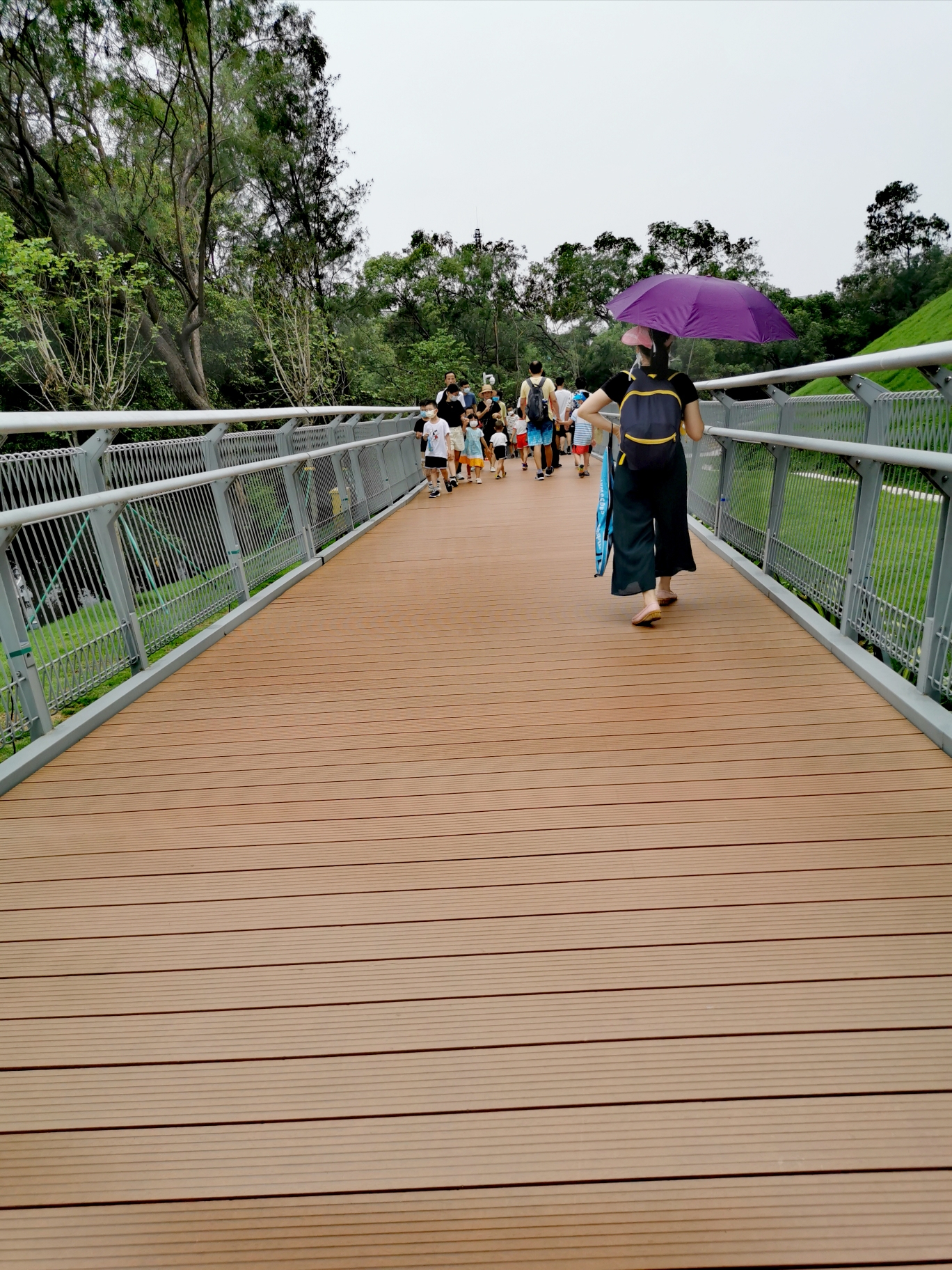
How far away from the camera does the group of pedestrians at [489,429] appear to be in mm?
11648

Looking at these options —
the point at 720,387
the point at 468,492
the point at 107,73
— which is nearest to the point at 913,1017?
the point at 720,387

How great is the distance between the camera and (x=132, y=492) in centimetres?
398

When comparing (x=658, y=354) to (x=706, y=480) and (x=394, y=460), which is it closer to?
(x=706, y=480)

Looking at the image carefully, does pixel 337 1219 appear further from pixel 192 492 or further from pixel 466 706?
pixel 192 492

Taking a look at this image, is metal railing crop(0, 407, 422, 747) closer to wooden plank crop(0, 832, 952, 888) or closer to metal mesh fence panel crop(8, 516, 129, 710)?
metal mesh fence panel crop(8, 516, 129, 710)

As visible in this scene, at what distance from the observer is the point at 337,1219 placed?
53.4 inches

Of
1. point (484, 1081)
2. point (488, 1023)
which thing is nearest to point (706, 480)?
point (488, 1023)

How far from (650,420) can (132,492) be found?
2569 mm

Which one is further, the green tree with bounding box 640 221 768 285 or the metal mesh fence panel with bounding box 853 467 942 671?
the green tree with bounding box 640 221 768 285

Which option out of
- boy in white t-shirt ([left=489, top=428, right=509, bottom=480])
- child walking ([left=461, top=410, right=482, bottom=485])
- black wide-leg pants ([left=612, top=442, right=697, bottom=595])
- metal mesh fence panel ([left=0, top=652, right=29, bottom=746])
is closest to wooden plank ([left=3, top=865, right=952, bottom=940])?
metal mesh fence panel ([left=0, top=652, right=29, bottom=746])

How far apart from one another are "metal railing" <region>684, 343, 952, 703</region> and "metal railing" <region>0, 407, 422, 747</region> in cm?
314

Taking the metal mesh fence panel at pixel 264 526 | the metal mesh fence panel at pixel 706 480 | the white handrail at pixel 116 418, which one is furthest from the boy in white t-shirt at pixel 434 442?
the white handrail at pixel 116 418

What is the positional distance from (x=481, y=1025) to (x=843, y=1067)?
706 mm

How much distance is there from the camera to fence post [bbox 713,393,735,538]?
580 cm
